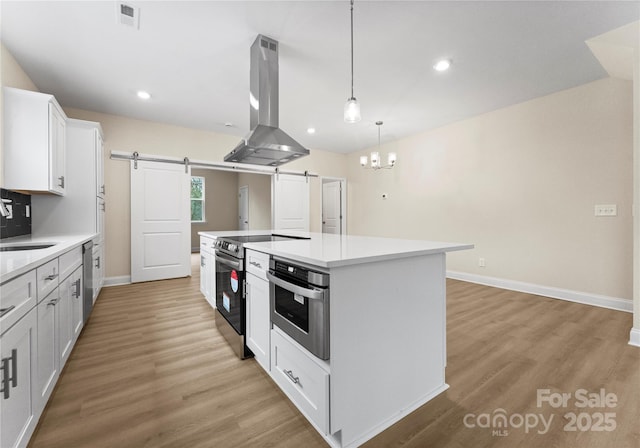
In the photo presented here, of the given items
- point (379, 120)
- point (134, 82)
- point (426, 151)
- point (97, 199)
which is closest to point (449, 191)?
point (426, 151)

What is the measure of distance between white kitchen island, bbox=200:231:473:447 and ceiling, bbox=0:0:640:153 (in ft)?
6.44

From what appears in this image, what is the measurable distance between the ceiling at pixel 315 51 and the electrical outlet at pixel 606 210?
147 cm

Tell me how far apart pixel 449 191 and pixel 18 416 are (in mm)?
5189

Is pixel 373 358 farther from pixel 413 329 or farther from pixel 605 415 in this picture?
pixel 605 415

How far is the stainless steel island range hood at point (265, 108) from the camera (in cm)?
252

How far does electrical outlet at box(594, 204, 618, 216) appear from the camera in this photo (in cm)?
314

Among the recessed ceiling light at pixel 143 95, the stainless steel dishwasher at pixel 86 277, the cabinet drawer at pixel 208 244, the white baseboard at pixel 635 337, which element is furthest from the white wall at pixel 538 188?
the stainless steel dishwasher at pixel 86 277

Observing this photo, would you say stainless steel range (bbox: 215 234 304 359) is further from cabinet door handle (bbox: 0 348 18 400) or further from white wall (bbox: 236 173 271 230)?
white wall (bbox: 236 173 271 230)

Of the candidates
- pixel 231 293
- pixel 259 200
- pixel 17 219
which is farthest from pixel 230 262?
pixel 259 200

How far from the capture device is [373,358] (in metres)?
1.37

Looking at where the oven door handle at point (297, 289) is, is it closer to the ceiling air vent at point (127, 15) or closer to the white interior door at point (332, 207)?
the ceiling air vent at point (127, 15)

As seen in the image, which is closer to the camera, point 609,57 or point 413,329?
point 413,329

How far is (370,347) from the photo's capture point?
4.46ft

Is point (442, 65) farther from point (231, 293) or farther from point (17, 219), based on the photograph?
point (17, 219)
